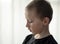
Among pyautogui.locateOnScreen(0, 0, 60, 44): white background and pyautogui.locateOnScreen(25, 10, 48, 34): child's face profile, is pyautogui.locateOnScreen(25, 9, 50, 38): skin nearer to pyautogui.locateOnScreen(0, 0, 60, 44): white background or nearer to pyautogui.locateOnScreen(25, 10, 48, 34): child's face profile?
pyautogui.locateOnScreen(25, 10, 48, 34): child's face profile

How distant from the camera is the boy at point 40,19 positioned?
1131mm

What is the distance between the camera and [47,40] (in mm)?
1116

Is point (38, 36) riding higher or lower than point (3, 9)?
lower

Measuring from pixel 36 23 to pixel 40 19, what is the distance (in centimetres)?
4

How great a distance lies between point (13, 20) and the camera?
1.82 metres

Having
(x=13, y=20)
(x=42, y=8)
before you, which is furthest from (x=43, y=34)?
(x=13, y=20)

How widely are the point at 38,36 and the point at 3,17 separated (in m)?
0.72

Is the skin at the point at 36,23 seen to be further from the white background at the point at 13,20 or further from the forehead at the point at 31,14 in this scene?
the white background at the point at 13,20

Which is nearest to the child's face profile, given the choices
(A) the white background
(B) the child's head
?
(B) the child's head

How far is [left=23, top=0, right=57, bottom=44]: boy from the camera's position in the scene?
3.71 feet

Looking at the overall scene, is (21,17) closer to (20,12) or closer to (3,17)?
(20,12)

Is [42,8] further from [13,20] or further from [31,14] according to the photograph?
[13,20]

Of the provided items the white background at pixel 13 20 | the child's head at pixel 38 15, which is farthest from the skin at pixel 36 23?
the white background at pixel 13 20

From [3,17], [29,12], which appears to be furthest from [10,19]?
[29,12]
